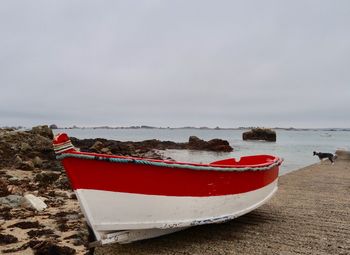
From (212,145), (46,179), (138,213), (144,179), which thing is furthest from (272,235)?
(212,145)

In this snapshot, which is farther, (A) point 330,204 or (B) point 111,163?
(A) point 330,204

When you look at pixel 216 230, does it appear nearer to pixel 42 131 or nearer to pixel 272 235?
pixel 272 235

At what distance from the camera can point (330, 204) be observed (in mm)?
8406

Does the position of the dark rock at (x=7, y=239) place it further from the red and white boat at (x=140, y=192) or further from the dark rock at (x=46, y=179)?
the dark rock at (x=46, y=179)

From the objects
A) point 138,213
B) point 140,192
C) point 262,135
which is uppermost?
point 140,192

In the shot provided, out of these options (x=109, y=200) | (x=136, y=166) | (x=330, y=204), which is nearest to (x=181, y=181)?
(x=136, y=166)

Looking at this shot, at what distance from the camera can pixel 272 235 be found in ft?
19.2

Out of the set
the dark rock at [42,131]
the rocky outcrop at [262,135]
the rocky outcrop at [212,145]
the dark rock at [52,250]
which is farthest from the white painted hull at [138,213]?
the rocky outcrop at [262,135]

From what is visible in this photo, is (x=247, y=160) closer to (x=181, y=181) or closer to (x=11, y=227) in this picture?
(x=181, y=181)

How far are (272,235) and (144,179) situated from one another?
2630 millimetres

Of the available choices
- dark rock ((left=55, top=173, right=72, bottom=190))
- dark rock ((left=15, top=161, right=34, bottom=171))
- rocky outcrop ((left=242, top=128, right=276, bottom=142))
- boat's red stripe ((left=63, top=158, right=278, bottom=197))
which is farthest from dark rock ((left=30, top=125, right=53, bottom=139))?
rocky outcrop ((left=242, top=128, right=276, bottom=142))

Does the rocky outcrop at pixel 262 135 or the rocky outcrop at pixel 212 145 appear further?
the rocky outcrop at pixel 262 135

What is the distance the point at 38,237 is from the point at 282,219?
4.57 metres

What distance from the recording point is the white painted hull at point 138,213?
457cm
